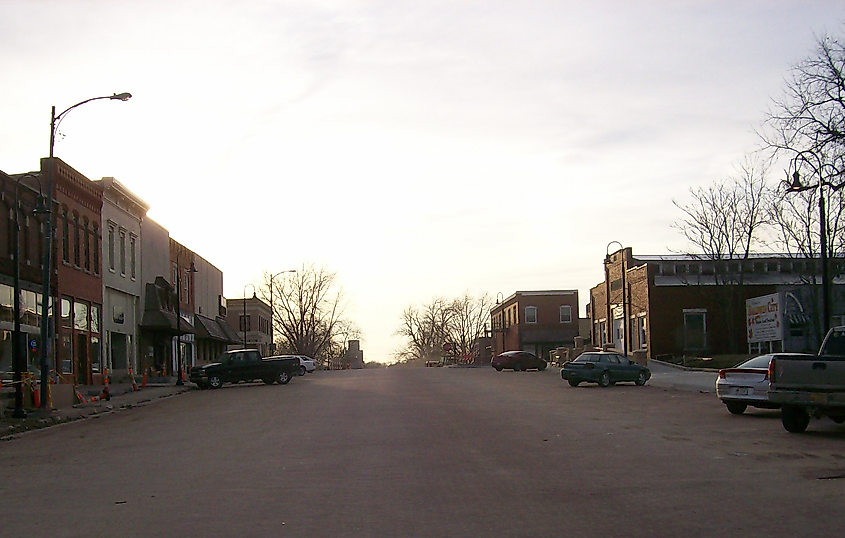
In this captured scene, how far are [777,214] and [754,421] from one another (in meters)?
25.3

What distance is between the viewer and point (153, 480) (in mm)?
11500

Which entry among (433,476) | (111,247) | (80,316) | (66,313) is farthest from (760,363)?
(111,247)

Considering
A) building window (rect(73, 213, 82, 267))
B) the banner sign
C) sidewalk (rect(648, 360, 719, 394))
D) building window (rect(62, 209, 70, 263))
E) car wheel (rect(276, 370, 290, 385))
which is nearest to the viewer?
sidewalk (rect(648, 360, 719, 394))

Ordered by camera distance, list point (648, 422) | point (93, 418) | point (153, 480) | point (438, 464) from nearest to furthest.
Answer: point (153, 480)
point (438, 464)
point (648, 422)
point (93, 418)

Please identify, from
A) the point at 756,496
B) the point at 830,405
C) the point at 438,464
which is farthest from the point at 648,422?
the point at 756,496

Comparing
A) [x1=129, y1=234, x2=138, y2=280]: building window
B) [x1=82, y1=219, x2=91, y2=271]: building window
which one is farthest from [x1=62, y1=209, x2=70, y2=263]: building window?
[x1=129, y1=234, x2=138, y2=280]: building window

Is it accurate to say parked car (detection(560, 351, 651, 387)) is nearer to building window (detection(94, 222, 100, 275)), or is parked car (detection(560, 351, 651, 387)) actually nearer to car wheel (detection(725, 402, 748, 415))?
car wheel (detection(725, 402, 748, 415))

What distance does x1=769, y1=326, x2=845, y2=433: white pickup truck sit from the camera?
15422 millimetres

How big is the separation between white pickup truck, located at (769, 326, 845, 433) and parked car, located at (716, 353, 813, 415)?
2982mm

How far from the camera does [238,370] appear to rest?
3975 cm

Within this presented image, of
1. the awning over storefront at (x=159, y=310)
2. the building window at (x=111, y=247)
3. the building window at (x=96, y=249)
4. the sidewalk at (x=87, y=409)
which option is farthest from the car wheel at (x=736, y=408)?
the awning over storefront at (x=159, y=310)

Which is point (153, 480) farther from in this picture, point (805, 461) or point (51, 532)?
point (805, 461)

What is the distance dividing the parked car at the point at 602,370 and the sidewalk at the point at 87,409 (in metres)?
16.3

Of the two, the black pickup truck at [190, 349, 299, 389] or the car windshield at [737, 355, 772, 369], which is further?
the black pickup truck at [190, 349, 299, 389]
